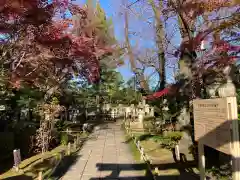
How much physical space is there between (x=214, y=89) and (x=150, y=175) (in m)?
4.07

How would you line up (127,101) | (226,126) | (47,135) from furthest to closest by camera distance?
(127,101) < (47,135) < (226,126)

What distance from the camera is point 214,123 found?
206 inches

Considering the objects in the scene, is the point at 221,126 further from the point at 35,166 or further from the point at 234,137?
the point at 35,166

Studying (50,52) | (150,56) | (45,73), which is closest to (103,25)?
(150,56)

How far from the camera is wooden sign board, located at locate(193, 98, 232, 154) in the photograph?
4719 millimetres

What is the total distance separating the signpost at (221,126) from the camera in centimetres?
458

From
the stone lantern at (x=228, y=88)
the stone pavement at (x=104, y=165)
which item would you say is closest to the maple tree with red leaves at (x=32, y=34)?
the stone pavement at (x=104, y=165)

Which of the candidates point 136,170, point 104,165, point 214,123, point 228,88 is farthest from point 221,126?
point 104,165

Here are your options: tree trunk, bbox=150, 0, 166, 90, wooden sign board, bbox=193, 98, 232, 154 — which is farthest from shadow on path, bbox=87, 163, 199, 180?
tree trunk, bbox=150, 0, 166, 90

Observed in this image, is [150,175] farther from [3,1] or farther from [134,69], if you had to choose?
[134,69]

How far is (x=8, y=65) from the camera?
1113 centimetres

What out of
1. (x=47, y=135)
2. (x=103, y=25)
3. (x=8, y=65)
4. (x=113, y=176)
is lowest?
(x=113, y=176)

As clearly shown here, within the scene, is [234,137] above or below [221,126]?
below

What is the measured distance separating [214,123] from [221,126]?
13.4 inches
